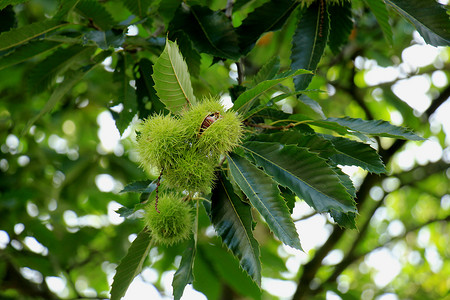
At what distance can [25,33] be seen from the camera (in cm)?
150

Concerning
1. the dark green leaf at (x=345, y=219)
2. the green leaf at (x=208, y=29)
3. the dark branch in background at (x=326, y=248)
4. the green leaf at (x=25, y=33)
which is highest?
the green leaf at (x=25, y=33)

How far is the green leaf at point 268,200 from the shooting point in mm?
1028

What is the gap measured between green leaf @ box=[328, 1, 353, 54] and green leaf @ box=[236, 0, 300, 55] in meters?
0.16

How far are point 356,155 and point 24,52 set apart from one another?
1.30 m

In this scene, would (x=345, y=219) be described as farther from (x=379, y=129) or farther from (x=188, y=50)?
(x=188, y=50)

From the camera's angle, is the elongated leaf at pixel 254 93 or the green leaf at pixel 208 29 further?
the green leaf at pixel 208 29

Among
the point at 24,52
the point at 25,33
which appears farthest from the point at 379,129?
the point at 24,52

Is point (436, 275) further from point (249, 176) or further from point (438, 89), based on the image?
A: point (249, 176)

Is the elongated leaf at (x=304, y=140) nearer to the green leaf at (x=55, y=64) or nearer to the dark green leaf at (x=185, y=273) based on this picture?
the dark green leaf at (x=185, y=273)

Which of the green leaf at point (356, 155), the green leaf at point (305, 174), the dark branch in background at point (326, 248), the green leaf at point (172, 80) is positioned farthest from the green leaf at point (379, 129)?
the dark branch in background at point (326, 248)

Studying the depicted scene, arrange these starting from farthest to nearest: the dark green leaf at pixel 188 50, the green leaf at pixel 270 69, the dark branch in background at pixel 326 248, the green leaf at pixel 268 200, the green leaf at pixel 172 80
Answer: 1. the dark branch in background at pixel 326 248
2. the dark green leaf at pixel 188 50
3. the green leaf at pixel 270 69
4. the green leaf at pixel 172 80
5. the green leaf at pixel 268 200

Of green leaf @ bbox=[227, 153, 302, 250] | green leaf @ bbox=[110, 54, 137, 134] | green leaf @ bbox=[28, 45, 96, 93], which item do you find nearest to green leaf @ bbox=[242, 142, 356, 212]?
green leaf @ bbox=[227, 153, 302, 250]

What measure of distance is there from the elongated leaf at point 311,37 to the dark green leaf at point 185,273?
0.70m

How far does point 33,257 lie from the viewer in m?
2.45
